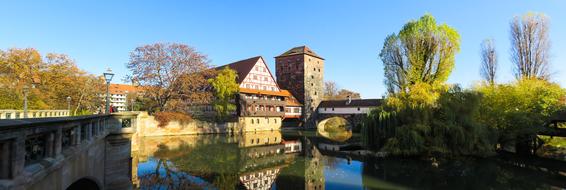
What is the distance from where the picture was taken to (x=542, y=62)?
96.2 feet

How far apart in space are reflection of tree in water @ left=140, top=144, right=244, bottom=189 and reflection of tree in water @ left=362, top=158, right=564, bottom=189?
6.59 metres

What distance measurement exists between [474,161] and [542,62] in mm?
17932

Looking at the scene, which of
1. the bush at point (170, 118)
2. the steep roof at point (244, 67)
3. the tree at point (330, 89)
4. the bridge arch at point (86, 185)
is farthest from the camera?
the tree at point (330, 89)

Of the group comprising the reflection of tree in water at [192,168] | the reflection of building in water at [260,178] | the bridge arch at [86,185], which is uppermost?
the bridge arch at [86,185]

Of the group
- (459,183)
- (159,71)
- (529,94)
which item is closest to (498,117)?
(529,94)

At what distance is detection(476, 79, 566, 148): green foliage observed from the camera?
65.8 feet

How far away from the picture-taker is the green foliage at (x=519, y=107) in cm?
2006

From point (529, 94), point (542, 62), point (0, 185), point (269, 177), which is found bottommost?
point (269, 177)

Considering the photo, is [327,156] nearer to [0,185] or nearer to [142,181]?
[142,181]

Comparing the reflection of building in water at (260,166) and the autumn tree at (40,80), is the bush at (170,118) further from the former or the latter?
the reflection of building in water at (260,166)

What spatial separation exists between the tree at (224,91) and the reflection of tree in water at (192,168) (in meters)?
15.6

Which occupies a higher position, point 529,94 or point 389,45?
point 389,45

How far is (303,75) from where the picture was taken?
54438 mm

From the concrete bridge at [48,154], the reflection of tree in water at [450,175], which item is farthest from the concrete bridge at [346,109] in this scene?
the concrete bridge at [48,154]
